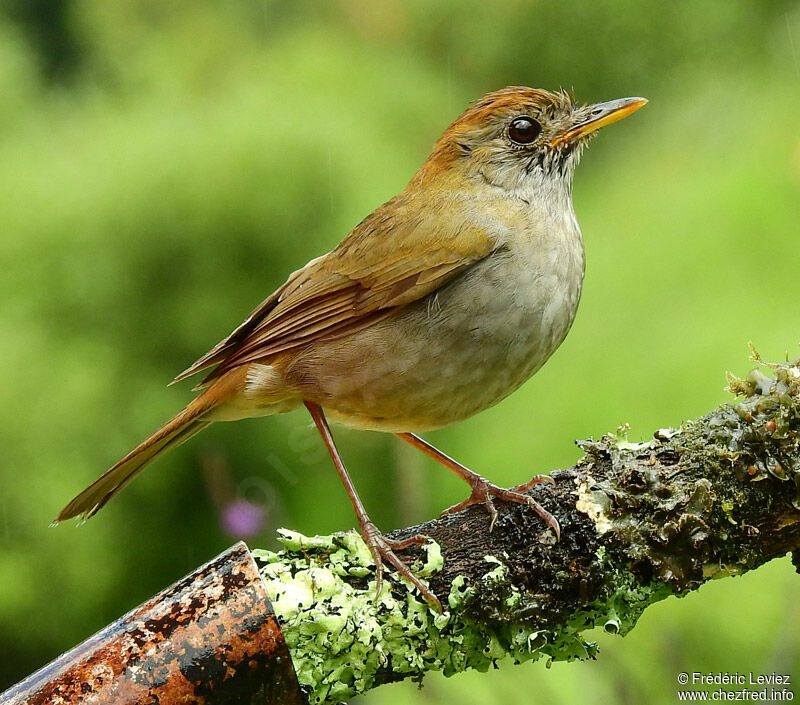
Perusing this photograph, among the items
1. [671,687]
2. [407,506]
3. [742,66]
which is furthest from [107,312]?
[742,66]

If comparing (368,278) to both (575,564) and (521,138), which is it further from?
(575,564)

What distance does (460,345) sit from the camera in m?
2.48

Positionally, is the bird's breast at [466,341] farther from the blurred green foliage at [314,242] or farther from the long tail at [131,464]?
the blurred green foliage at [314,242]

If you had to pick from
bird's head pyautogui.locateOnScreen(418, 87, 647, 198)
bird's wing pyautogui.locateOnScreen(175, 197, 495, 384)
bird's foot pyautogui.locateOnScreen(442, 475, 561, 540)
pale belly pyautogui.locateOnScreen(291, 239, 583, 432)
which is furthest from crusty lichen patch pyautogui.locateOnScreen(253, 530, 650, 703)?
bird's head pyautogui.locateOnScreen(418, 87, 647, 198)

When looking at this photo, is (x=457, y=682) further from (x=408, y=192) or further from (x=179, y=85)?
(x=179, y=85)

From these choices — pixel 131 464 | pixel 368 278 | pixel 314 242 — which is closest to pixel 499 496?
pixel 368 278

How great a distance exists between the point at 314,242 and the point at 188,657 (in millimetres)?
3065

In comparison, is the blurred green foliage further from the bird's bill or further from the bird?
the bird's bill

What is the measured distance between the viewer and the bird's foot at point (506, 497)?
7.11 feet

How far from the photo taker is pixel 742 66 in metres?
5.28

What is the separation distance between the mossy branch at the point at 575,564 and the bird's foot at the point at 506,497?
0.02m

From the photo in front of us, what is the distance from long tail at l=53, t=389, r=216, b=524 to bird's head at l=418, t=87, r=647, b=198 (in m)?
0.96

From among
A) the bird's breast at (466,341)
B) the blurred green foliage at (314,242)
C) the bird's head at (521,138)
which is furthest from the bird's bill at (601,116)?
the blurred green foliage at (314,242)

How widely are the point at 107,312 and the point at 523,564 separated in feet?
9.65
